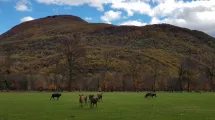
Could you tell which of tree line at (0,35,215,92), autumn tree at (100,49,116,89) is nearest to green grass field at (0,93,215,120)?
tree line at (0,35,215,92)

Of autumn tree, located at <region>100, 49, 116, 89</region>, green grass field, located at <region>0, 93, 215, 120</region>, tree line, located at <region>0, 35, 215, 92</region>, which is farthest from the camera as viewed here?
autumn tree, located at <region>100, 49, 116, 89</region>

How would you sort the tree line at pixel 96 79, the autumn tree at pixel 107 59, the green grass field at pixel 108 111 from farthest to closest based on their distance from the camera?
the autumn tree at pixel 107 59
the tree line at pixel 96 79
the green grass field at pixel 108 111

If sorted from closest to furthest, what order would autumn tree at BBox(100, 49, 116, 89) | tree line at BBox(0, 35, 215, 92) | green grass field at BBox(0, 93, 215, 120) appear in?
green grass field at BBox(0, 93, 215, 120)
tree line at BBox(0, 35, 215, 92)
autumn tree at BBox(100, 49, 116, 89)

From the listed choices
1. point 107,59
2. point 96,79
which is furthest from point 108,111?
point 107,59

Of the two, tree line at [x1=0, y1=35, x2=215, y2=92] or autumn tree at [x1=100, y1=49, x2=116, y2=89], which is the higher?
autumn tree at [x1=100, y1=49, x2=116, y2=89]

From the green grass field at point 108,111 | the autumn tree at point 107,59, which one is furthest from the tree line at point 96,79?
the green grass field at point 108,111

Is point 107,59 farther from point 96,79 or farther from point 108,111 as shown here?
point 108,111

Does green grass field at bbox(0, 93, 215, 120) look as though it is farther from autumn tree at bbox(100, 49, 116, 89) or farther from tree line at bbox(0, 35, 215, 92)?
autumn tree at bbox(100, 49, 116, 89)

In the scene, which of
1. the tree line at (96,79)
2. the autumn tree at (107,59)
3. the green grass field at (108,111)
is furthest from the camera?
the autumn tree at (107,59)

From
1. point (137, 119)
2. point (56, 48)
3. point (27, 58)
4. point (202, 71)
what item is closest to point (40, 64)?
point (27, 58)

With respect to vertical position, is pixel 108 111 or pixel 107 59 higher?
pixel 107 59

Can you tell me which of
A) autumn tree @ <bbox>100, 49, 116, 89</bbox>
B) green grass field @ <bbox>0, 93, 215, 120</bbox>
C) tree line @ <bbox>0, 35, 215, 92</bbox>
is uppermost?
autumn tree @ <bbox>100, 49, 116, 89</bbox>

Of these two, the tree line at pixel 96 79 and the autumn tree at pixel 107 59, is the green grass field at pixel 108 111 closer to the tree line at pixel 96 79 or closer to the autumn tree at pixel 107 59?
the tree line at pixel 96 79

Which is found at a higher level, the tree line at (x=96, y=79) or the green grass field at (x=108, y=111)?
the tree line at (x=96, y=79)
